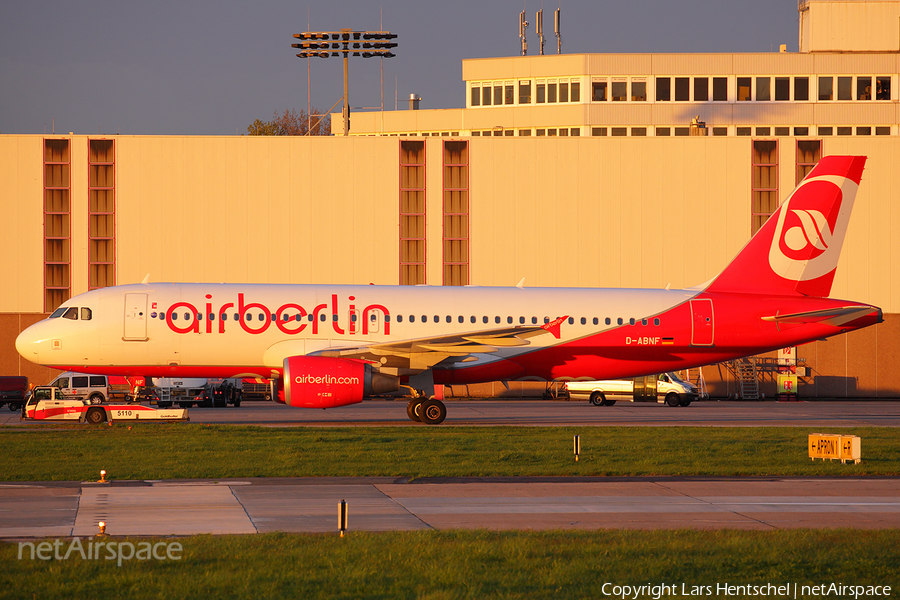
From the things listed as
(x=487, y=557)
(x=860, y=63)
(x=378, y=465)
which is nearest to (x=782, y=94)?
(x=860, y=63)

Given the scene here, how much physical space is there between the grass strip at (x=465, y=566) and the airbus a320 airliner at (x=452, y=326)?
1663 centimetres

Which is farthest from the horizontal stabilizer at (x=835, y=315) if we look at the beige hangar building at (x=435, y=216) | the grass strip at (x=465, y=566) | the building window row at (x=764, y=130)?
the building window row at (x=764, y=130)

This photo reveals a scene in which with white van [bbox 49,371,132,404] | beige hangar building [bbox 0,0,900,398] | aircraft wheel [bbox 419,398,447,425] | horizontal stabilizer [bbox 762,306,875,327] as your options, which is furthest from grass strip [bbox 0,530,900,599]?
Result: beige hangar building [bbox 0,0,900,398]

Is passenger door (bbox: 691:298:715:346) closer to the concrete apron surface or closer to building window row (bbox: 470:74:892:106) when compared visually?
the concrete apron surface

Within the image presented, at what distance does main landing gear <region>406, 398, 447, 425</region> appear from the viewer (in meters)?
30.2

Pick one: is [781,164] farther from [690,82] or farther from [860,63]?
[860,63]

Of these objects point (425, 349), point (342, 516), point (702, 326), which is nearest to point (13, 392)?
point (425, 349)

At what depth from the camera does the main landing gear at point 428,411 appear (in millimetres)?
30234

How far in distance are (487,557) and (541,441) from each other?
13533 mm

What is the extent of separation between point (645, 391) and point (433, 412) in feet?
64.3

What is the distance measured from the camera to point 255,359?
97.5ft

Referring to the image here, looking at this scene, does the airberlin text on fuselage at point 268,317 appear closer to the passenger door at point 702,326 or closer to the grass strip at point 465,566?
the passenger door at point 702,326

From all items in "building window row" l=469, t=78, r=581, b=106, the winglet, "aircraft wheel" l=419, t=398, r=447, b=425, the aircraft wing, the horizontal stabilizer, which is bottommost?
"aircraft wheel" l=419, t=398, r=447, b=425

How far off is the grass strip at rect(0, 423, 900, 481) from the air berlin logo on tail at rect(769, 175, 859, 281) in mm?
7664
